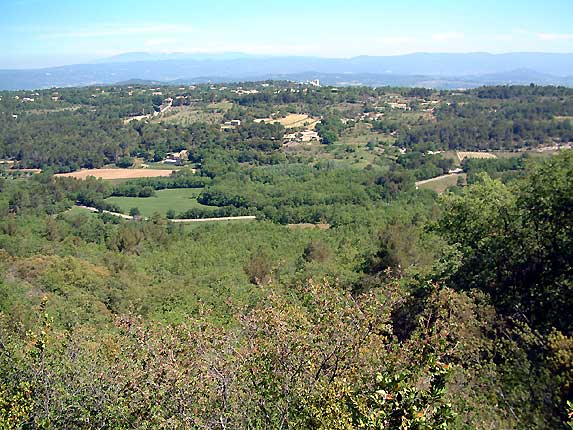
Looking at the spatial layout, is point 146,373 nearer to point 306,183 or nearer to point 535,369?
point 535,369

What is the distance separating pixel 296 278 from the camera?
19500 mm

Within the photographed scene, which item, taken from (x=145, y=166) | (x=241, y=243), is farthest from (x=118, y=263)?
(x=145, y=166)

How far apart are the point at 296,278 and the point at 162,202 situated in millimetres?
31135

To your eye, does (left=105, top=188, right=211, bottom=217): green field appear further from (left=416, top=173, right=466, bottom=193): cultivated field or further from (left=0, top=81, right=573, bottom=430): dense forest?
(left=416, top=173, right=466, bottom=193): cultivated field

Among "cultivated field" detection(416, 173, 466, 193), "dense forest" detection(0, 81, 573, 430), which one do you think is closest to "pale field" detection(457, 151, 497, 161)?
"dense forest" detection(0, 81, 573, 430)

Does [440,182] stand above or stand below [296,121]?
below

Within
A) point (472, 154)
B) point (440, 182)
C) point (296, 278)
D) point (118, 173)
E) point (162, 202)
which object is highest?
point (296, 278)

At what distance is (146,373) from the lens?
263 inches

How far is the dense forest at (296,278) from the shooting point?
6.28m

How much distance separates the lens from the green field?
45.6 meters

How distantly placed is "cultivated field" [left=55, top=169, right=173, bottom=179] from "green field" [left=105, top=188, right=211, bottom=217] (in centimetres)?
689

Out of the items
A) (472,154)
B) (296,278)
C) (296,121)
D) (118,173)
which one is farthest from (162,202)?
(472,154)

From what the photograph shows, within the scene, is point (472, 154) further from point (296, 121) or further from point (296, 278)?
point (296, 278)

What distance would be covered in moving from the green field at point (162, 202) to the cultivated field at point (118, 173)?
6.89 m
